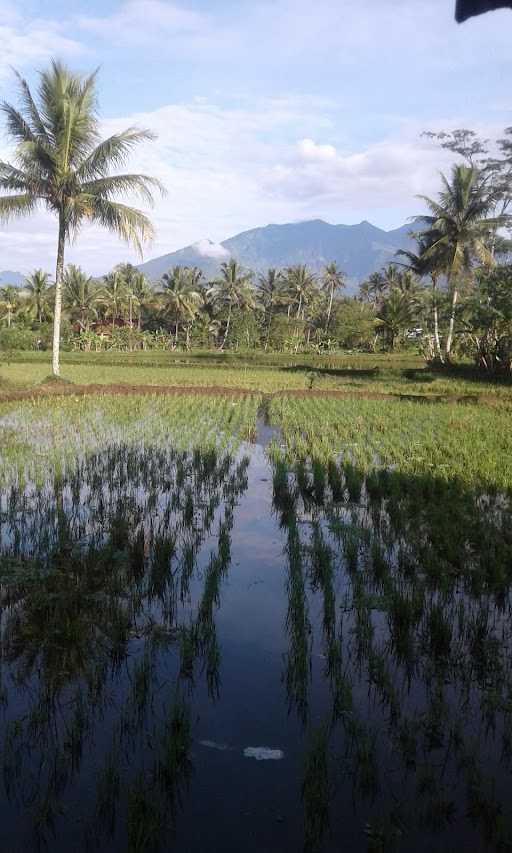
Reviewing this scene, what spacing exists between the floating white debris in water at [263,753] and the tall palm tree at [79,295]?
144ft

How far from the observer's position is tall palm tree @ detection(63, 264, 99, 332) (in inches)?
1737

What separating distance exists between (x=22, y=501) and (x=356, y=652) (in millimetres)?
4097

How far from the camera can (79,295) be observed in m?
44.4

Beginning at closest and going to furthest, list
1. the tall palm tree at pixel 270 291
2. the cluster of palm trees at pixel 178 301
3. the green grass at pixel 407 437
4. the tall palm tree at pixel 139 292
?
the green grass at pixel 407 437
the cluster of palm trees at pixel 178 301
the tall palm tree at pixel 139 292
the tall palm tree at pixel 270 291

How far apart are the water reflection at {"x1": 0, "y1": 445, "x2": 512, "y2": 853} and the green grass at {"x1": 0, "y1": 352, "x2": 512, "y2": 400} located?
13.0m

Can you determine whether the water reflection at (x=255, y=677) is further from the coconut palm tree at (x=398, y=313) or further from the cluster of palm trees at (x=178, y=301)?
the cluster of palm trees at (x=178, y=301)

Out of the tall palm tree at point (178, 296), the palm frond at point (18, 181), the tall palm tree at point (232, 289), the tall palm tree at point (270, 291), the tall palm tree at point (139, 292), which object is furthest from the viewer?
the tall palm tree at point (270, 291)

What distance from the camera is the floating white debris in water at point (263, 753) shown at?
9.26ft

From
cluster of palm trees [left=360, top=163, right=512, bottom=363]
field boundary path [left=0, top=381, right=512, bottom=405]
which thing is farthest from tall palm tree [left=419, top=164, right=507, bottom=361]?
field boundary path [left=0, top=381, right=512, bottom=405]

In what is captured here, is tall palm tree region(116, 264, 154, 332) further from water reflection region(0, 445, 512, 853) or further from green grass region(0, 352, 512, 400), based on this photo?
water reflection region(0, 445, 512, 853)

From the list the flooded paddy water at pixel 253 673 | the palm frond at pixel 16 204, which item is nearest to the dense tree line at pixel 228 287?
the palm frond at pixel 16 204

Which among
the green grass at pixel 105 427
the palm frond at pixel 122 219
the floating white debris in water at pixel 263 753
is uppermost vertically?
the palm frond at pixel 122 219

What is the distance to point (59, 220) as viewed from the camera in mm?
17719

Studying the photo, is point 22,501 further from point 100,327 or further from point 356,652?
point 100,327
